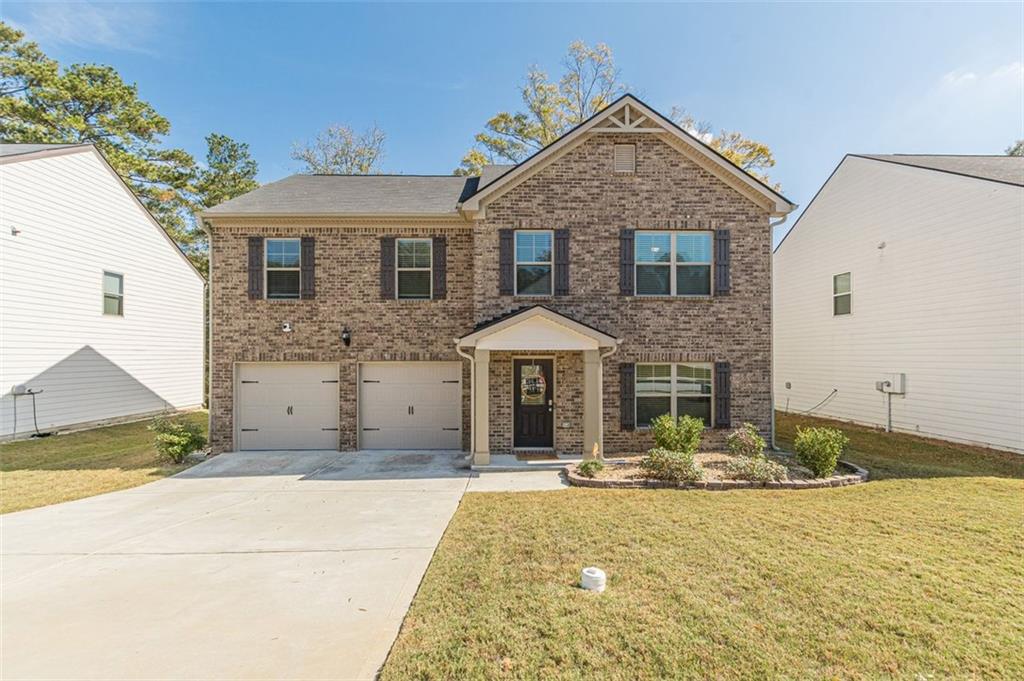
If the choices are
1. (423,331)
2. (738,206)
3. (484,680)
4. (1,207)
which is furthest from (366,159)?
(484,680)

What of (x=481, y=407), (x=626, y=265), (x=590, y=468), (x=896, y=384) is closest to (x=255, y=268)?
(x=481, y=407)

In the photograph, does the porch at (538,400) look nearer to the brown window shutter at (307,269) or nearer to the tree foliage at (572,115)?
the brown window shutter at (307,269)

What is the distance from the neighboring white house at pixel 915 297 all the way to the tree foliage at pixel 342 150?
19320mm

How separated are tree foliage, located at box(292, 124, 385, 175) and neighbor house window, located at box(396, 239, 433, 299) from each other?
13.7m

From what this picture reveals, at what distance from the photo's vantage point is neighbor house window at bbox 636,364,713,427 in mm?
9805

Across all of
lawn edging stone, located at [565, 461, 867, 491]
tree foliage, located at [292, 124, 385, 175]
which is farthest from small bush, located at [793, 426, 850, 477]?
tree foliage, located at [292, 124, 385, 175]

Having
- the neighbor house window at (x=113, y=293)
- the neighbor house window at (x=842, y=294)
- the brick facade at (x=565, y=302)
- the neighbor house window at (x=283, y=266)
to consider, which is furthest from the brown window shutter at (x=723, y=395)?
the neighbor house window at (x=113, y=293)

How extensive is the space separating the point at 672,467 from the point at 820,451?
8.97 ft

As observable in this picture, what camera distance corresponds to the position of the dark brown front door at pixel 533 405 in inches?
386

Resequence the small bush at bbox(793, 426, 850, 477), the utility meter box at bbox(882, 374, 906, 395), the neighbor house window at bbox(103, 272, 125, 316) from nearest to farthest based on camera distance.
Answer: the small bush at bbox(793, 426, 850, 477) → the utility meter box at bbox(882, 374, 906, 395) → the neighbor house window at bbox(103, 272, 125, 316)

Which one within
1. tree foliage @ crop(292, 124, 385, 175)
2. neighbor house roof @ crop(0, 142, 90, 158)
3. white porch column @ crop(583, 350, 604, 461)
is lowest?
white porch column @ crop(583, 350, 604, 461)

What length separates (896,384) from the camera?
477 inches

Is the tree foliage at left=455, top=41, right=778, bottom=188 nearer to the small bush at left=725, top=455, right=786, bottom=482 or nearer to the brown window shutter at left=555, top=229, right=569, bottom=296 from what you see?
the brown window shutter at left=555, top=229, right=569, bottom=296

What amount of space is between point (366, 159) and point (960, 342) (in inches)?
921
